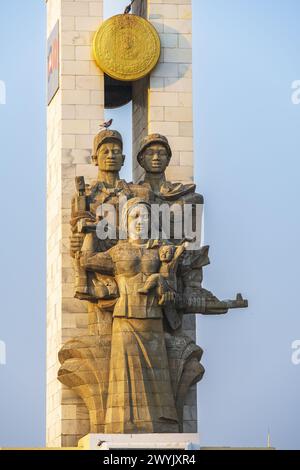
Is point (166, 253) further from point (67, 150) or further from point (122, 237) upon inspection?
point (67, 150)

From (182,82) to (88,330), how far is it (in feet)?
13.0

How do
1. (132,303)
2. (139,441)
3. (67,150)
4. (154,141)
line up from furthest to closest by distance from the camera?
(67,150), (154,141), (132,303), (139,441)

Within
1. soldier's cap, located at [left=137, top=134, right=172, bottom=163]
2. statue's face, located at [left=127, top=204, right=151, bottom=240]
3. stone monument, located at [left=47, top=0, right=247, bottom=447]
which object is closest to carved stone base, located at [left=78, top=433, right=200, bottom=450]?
stone monument, located at [left=47, top=0, right=247, bottom=447]

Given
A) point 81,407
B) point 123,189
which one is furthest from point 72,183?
point 81,407

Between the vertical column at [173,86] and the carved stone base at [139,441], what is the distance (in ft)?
14.8

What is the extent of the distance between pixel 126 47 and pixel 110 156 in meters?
1.90

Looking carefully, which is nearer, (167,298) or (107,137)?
(167,298)

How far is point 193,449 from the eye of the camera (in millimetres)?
30781

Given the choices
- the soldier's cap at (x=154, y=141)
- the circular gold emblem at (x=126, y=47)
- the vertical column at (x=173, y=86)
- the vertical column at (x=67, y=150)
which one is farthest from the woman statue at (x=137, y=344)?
the circular gold emblem at (x=126, y=47)

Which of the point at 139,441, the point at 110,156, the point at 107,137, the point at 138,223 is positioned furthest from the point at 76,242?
the point at 139,441

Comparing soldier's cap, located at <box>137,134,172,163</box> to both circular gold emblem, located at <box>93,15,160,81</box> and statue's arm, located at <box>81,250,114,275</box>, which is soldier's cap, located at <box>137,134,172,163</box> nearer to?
circular gold emblem, located at <box>93,15,160,81</box>

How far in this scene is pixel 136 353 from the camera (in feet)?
103

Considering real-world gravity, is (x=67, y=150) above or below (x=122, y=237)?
above
